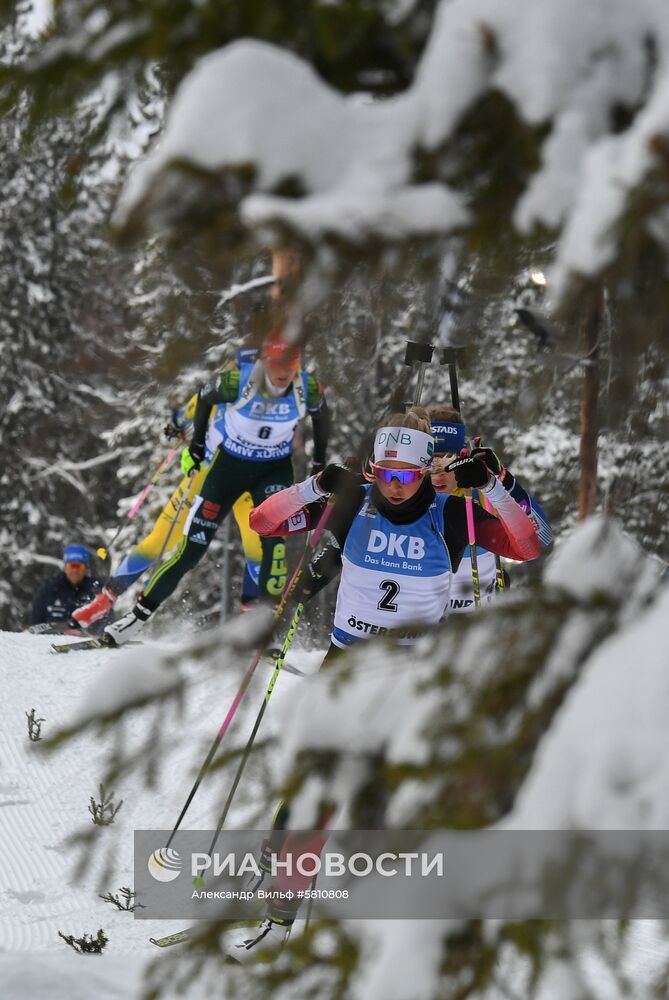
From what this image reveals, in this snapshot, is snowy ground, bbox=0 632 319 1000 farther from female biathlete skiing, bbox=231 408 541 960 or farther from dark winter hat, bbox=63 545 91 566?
dark winter hat, bbox=63 545 91 566

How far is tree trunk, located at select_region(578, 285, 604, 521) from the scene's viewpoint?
1.98 m

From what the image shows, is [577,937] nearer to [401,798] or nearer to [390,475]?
[401,798]

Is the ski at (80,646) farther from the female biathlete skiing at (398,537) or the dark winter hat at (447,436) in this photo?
the female biathlete skiing at (398,537)

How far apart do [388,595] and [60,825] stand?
289cm

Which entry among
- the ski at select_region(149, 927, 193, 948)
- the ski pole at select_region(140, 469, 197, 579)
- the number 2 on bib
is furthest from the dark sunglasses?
the ski pole at select_region(140, 469, 197, 579)

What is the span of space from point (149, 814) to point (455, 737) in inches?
200

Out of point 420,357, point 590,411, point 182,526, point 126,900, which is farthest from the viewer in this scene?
point 182,526

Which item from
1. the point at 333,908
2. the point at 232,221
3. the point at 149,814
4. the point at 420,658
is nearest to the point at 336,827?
the point at 333,908

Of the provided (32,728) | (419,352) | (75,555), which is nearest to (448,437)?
(419,352)

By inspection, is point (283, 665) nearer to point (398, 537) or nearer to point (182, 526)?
point (182, 526)

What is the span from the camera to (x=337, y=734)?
6.18 ft

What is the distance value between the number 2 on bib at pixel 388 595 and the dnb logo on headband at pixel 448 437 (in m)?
1.95

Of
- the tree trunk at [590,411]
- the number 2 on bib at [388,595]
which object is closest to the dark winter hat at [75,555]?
the number 2 on bib at [388,595]

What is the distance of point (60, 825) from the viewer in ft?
20.7
